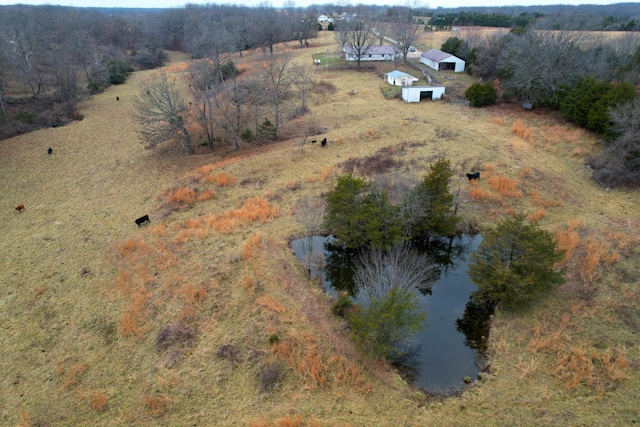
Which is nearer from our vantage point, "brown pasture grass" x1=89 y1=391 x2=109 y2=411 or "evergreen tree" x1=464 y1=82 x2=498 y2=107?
"brown pasture grass" x1=89 y1=391 x2=109 y2=411

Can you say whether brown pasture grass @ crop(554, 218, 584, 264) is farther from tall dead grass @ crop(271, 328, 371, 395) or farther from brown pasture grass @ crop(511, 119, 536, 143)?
brown pasture grass @ crop(511, 119, 536, 143)

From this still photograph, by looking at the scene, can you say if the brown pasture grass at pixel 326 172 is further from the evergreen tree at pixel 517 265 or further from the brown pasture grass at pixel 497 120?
the brown pasture grass at pixel 497 120

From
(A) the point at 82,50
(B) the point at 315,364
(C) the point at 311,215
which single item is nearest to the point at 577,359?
(B) the point at 315,364

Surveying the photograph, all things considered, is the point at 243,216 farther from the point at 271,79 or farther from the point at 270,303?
the point at 271,79

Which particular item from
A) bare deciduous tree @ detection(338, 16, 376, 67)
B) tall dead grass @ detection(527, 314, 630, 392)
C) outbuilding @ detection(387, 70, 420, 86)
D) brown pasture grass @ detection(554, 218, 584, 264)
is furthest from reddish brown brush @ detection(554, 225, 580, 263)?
bare deciduous tree @ detection(338, 16, 376, 67)

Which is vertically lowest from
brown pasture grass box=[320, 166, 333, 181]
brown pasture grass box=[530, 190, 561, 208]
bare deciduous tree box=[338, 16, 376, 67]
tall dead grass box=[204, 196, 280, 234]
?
tall dead grass box=[204, 196, 280, 234]

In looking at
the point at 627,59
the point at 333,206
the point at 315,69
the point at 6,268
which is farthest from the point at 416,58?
the point at 6,268

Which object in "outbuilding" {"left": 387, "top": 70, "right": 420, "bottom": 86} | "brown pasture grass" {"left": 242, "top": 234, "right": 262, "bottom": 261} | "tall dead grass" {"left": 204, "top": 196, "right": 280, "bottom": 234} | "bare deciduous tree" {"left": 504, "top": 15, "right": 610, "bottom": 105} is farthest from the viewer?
"outbuilding" {"left": 387, "top": 70, "right": 420, "bottom": 86}

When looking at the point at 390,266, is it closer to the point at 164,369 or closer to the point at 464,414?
the point at 464,414
